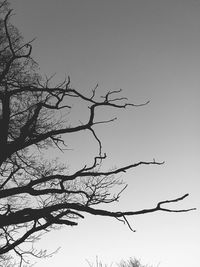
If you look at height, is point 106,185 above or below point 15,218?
above

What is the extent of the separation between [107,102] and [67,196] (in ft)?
7.73

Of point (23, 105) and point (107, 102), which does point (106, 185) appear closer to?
point (107, 102)

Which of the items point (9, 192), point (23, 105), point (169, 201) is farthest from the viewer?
point (23, 105)

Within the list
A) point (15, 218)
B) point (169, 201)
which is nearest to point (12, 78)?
point (15, 218)

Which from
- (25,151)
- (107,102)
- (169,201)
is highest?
(25,151)

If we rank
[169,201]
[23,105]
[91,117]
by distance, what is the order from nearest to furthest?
[169,201] < [91,117] < [23,105]

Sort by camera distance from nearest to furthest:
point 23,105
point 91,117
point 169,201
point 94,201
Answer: point 169,201 < point 94,201 < point 91,117 < point 23,105

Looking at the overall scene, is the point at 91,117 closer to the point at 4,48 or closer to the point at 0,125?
the point at 0,125

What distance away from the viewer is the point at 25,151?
7.94 m

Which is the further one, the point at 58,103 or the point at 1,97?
the point at 58,103

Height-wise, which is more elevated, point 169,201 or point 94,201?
point 94,201

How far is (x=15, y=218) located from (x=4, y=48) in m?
4.96

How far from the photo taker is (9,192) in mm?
5000

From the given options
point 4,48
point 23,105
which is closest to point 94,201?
point 23,105
